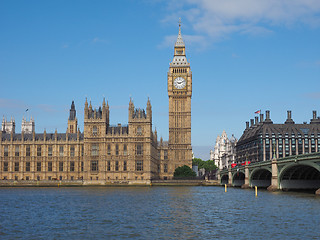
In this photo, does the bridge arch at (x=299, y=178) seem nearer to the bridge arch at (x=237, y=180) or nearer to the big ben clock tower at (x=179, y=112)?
the bridge arch at (x=237, y=180)

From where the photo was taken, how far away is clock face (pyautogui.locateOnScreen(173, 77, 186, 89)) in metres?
181

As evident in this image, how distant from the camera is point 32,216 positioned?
51.1m

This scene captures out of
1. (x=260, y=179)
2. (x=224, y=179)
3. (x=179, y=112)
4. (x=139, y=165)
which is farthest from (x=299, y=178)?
(x=179, y=112)

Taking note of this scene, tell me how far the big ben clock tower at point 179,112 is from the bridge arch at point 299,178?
76.4m

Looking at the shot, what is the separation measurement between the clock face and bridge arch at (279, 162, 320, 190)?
87326mm

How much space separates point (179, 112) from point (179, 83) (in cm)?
1172

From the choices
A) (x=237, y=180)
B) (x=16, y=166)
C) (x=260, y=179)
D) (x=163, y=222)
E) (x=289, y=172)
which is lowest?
(x=163, y=222)

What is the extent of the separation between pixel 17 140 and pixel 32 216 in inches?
4453

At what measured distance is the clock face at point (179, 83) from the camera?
18088 centimetres

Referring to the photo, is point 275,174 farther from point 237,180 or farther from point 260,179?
point 237,180

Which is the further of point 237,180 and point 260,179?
point 237,180

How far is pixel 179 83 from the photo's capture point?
595 ft

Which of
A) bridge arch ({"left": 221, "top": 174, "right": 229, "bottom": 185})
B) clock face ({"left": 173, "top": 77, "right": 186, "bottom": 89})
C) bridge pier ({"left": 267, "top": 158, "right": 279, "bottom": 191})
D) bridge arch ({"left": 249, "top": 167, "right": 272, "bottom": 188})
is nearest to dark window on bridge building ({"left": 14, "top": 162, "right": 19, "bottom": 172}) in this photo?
clock face ({"left": 173, "top": 77, "right": 186, "bottom": 89})

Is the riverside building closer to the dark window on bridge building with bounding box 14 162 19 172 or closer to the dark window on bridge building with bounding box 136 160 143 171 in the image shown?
the dark window on bridge building with bounding box 136 160 143 171
